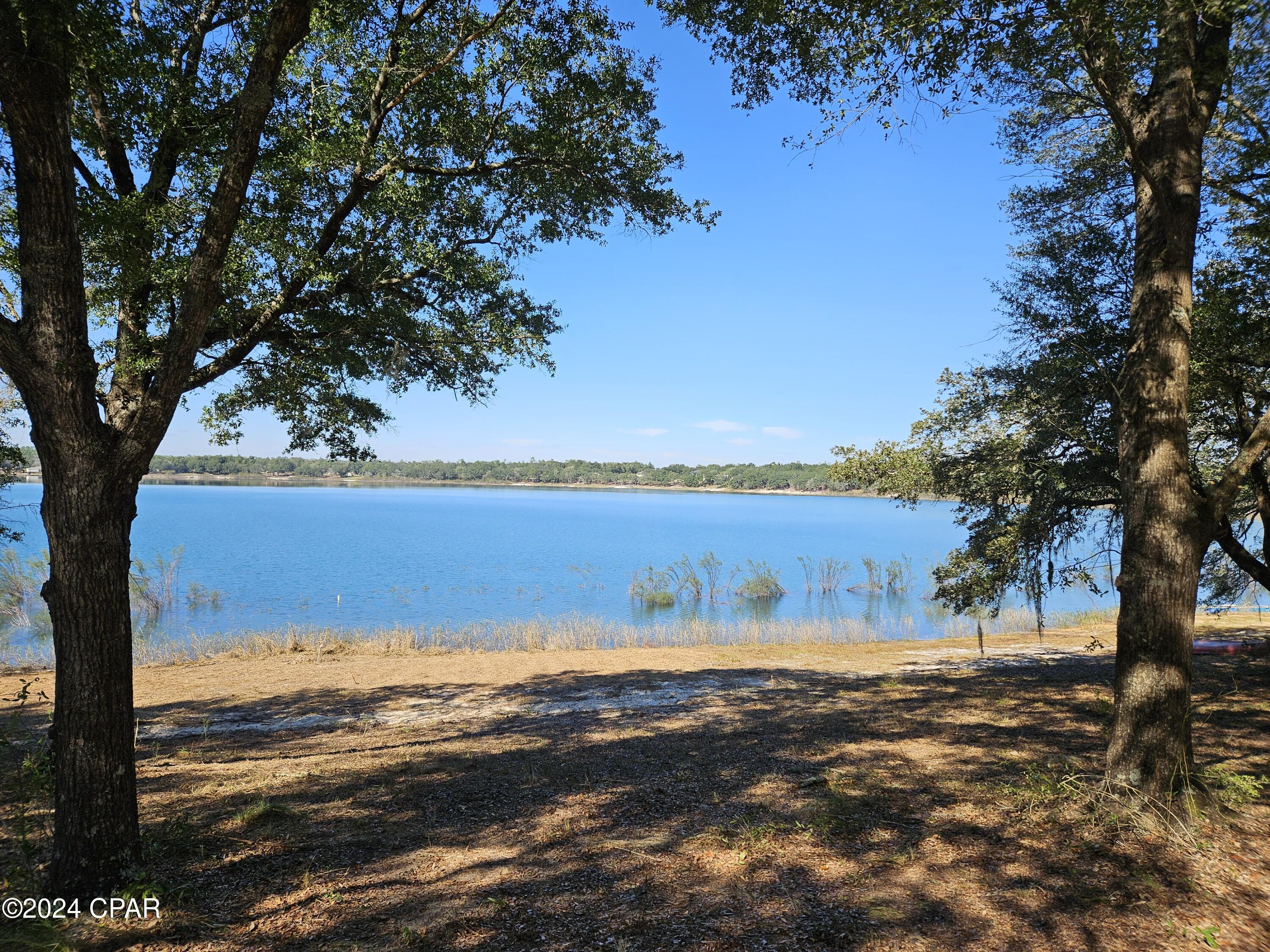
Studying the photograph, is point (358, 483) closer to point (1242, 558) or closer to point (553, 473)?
point (553, 473)

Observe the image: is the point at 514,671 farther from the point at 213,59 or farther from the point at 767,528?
the point at 767,528

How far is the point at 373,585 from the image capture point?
27406 mm

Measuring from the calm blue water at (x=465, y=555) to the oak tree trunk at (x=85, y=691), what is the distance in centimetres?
595

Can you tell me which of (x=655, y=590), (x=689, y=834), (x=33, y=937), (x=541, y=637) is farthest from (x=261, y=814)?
(x=655, y=590)

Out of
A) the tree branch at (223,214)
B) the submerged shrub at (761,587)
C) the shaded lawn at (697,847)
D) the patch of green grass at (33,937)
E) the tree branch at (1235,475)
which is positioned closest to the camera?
the patch of green grass at (33,937)

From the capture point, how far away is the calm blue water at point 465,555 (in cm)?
2312

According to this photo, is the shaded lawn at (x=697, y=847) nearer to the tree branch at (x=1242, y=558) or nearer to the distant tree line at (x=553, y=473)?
the tree branch at (x=1242, y=558)

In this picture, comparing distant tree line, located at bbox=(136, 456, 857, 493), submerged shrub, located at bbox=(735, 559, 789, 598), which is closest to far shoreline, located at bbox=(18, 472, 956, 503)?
distant tree line, located at bbox=(136, 456, 857, 493)

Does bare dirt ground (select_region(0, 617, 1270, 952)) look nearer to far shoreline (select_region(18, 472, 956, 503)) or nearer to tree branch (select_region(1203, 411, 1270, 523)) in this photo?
tree branch (select_region(1203, 411, 1270, 523))

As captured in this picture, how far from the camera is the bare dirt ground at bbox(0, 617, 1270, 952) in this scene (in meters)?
3.06

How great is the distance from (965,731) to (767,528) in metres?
61.0

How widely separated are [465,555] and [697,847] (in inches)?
1450

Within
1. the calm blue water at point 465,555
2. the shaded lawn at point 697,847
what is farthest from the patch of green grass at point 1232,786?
the calm blue water at point 465,555

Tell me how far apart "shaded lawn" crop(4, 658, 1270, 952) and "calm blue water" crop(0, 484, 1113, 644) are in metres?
5.36
